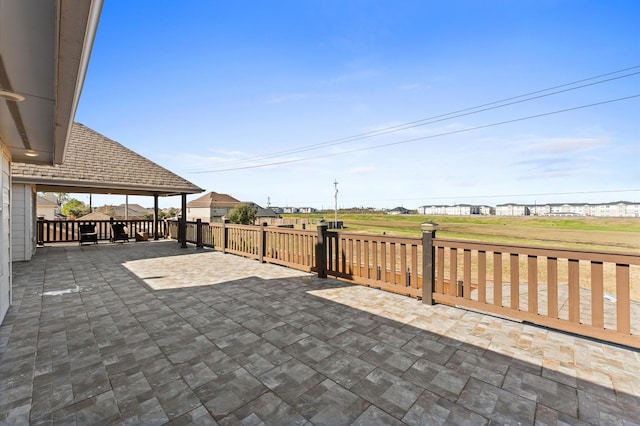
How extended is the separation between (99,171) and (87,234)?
2.78 metres

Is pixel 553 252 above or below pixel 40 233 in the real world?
above

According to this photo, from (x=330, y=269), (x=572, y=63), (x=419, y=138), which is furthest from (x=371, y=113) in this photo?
(x=419, y=138)

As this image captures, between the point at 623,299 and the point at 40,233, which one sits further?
the point at 40,233

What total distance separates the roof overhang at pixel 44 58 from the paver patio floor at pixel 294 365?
2174 mm

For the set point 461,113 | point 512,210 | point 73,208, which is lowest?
point 512,210

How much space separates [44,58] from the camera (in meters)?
1.65

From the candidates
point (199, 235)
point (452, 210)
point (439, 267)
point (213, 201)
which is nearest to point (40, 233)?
point (199, 235)

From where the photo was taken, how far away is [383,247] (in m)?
4.26

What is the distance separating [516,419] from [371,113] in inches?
Answer: 566

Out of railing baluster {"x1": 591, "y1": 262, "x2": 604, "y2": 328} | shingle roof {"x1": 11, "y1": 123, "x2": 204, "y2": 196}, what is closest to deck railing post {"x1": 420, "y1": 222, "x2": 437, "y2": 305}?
railing baluster {"x1": 591, "y1": 262, "x2": 604, "y2": 328}

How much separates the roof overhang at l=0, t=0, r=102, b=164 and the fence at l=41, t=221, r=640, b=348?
12.2 ft

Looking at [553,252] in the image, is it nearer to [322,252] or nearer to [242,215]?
[322,252]

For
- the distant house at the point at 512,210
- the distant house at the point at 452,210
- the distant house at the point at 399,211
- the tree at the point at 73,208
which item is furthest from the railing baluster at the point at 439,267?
the distant house at the point at 399,211

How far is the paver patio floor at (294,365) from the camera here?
1.67 m
